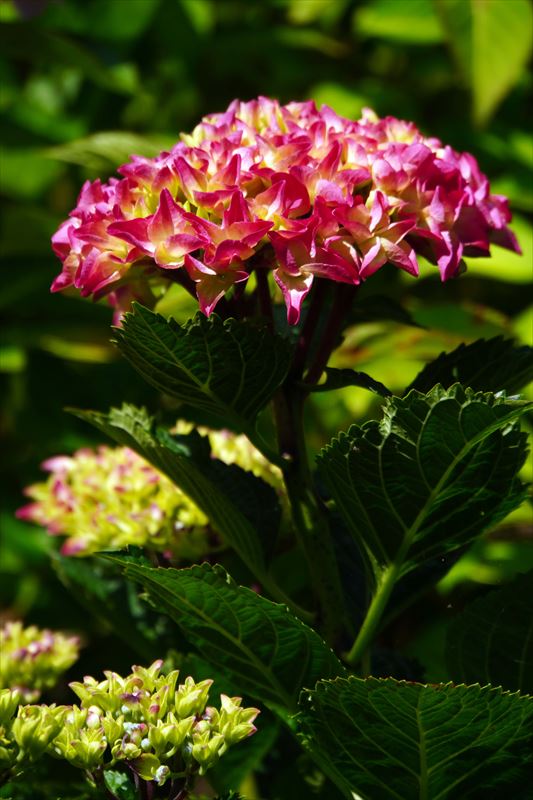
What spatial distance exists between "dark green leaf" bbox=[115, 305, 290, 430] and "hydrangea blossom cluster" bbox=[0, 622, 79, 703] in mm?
249

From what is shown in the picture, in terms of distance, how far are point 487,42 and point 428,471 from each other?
0.73 meters

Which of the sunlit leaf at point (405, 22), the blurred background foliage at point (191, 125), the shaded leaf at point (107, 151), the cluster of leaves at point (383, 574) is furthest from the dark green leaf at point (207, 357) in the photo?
the sunlit leaf at point (405, 22)

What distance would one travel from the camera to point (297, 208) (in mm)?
559

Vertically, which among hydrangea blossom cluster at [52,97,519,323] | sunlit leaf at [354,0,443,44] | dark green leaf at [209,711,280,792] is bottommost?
dark green leaf at [209,711,280,792]

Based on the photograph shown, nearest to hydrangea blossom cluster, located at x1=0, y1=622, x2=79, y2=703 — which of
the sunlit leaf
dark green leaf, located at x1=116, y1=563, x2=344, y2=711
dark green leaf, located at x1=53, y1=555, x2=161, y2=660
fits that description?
dark green leaf, located at x1=53, y1=555, x2=161, y2=660

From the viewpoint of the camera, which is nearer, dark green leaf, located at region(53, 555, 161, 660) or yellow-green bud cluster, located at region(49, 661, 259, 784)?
yellow-green bud cluster, located at region(49, 661, 259, 784)

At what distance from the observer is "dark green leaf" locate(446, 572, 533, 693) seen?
0.63 meters

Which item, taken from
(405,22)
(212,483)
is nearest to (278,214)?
(212,483)

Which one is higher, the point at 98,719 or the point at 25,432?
the point at 98,719

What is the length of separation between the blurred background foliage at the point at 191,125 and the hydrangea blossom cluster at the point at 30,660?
252mm

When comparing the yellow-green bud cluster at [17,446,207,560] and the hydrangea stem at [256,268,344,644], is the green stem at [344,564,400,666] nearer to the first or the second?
the hydrangea stem at [256,268,344,644]

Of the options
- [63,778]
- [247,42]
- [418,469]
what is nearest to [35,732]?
[418,469]

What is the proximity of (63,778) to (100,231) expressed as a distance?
477mm

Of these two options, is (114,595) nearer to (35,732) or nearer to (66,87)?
(35,732)
